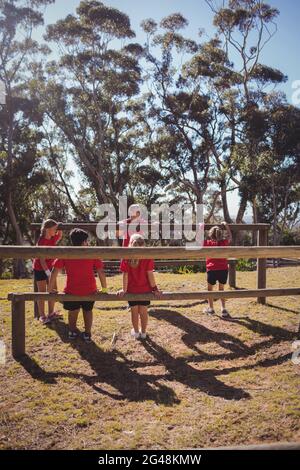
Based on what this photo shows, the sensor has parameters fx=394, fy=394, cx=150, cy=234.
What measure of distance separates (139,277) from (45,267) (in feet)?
4.92

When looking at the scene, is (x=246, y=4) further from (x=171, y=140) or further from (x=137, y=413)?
(x=137, y=413)

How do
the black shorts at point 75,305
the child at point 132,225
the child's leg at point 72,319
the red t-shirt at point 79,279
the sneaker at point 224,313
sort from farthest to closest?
the sneaker at point 224,313
the child at point 132,225
the child's leg at point 72,319
the black shorts at point 75,305
the red t-shirt at point 79,279

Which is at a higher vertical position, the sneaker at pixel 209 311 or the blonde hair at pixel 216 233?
the blonde hair at pixel 216 233

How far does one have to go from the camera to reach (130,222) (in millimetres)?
6141

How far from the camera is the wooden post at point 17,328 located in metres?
4.65

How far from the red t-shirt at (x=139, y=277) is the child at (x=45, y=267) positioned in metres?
1.33

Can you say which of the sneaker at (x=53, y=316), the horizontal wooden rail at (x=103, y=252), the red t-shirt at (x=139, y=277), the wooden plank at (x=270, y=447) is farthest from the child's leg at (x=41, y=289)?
the wooden plank at (x=270, y=447)

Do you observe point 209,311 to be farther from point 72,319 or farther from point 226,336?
point 72,319

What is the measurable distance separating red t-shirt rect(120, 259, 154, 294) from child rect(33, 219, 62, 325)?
1326 millimetres

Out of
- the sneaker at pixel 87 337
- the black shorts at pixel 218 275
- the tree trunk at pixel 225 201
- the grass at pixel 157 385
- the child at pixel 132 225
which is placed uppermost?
the tree trunk at pixel 225 201

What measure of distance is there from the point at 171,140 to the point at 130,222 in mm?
23493

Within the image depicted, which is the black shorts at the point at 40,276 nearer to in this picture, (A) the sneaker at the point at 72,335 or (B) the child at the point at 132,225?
(A) the sneaker at the point at 72,335

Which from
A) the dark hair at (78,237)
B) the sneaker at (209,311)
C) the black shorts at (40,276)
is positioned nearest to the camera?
the dark hair at (78,237)

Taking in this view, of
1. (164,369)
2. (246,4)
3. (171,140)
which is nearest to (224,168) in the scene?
(171,140)
